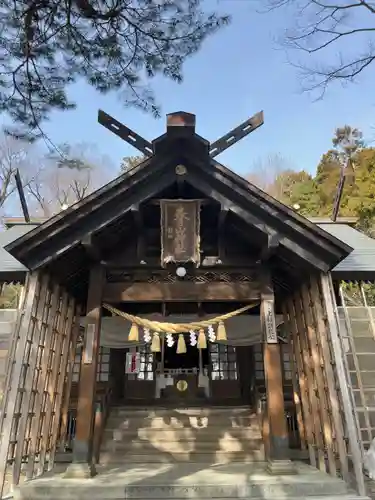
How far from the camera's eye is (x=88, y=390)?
21.5ft

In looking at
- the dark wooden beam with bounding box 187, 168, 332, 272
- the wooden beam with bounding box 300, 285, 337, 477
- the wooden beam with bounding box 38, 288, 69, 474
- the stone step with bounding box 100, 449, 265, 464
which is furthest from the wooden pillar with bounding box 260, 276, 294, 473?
the wooden beam with bounding box 38, 288, 69, 474

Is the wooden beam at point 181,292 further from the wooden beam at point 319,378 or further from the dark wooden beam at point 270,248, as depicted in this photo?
the wooden beam at point 319,378

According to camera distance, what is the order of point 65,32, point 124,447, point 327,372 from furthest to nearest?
point 124,447 < point 327,372 < point 65,32

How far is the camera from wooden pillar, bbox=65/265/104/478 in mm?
6133

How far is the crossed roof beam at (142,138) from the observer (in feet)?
23.8

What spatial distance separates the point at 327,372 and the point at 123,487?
148 inches

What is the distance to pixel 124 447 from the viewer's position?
8188 mm

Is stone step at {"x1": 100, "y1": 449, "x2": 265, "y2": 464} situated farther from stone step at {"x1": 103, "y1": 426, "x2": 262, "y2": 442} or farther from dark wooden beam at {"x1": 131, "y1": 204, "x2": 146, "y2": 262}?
dark wooden beam at {"x1": 131, "y1": 204, "x2": 146, "y2": 262}

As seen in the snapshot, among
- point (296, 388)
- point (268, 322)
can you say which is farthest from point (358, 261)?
point (296, 388)

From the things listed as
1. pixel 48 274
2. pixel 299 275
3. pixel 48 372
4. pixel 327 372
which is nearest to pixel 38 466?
pixel 48 372

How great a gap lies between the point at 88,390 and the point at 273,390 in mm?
3226

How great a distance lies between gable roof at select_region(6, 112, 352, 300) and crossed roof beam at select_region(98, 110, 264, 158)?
1.45 ft

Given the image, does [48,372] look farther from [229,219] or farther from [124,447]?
[229,219]

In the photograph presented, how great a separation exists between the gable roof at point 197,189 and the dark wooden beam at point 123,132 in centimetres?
40
